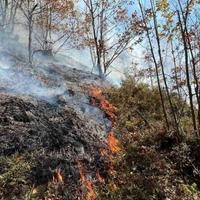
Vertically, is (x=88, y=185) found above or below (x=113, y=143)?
below

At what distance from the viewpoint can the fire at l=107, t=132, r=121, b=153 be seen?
12539 millimetres

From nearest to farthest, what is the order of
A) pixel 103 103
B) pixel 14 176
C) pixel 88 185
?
pixel 14 176 → pixel 88 185 → pixel 103 103

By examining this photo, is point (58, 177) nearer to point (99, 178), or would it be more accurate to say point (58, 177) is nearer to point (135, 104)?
point (99, 178)

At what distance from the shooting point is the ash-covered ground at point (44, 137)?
941 cm

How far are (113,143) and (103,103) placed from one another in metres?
3.17

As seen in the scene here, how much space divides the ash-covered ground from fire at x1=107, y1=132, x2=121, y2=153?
235 millimetres

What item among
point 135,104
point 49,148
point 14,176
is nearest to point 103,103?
point 135,104

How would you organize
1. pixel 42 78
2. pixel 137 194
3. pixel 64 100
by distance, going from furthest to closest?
pixel 42 78, pixel 64 100, pixel 137 194

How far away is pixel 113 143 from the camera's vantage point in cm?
1292

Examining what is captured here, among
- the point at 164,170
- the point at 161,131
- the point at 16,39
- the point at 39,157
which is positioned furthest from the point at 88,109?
the point at 16,39

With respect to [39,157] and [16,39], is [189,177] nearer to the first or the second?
[39,157]

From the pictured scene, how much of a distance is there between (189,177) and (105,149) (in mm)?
2583

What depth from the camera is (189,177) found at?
40.3 ft

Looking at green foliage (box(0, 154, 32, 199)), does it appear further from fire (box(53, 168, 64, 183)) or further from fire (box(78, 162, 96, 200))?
fire (box(78, 162, 96, 200))
